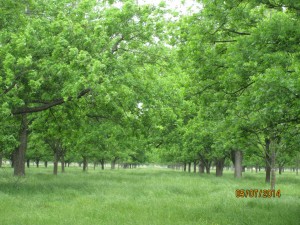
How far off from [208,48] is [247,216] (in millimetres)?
6722

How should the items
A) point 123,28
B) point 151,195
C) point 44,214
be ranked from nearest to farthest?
point 44,214 → point 123,28 → point 151,195

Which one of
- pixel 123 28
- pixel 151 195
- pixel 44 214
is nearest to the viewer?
pixel 44 214

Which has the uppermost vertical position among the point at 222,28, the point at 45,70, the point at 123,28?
the point at 123,28

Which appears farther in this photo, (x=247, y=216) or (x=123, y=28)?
(x=123, y=28)

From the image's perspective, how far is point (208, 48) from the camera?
13281mm

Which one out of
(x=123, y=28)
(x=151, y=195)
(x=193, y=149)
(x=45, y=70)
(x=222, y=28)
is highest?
(x=123, y=28)

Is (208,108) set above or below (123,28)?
below

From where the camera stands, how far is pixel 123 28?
18.5m

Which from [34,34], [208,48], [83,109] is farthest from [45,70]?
[208,48]

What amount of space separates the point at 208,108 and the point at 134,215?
5.74m

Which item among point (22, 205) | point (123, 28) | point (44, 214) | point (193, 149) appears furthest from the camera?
point (193, 149)

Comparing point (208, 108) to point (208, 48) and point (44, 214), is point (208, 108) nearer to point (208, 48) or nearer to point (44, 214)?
point (208, 48)

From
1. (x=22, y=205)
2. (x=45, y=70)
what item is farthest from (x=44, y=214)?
(x=45, y=70)

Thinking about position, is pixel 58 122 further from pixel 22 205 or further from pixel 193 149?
pixel 193 149
